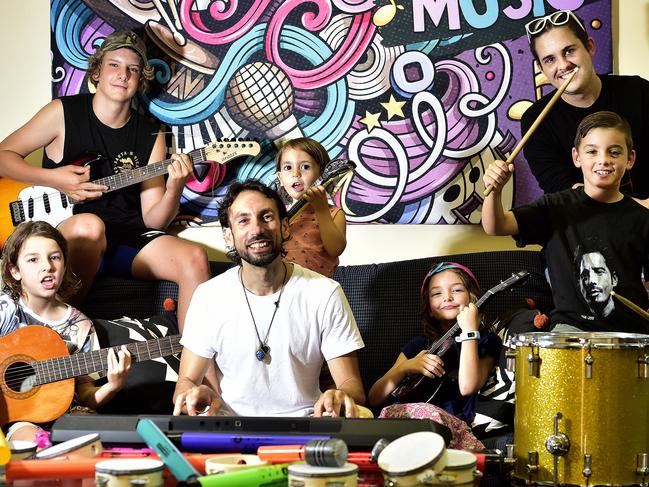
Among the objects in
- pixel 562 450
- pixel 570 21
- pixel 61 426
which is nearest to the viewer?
pixel 61 426

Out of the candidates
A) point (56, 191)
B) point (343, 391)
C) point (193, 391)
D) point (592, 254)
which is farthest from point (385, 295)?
point (56, 191)

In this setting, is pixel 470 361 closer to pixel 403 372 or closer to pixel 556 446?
pixel 403 372

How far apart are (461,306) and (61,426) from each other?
1295 millimetres

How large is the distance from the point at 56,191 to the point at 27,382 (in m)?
0.94

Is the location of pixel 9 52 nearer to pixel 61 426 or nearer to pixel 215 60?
pixel 215 60

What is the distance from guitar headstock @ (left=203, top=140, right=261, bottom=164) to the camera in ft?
11.3

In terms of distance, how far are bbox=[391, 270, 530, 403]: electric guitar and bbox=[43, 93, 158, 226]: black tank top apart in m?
1.30

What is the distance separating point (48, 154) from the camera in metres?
3.51

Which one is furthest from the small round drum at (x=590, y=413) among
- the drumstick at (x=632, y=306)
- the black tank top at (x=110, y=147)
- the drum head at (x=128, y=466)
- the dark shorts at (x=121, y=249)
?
the black tank top at (x=110, y=147)

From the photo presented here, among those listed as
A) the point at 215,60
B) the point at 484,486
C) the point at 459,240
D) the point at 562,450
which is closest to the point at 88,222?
the point at 215,60

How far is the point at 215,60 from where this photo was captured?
359cm

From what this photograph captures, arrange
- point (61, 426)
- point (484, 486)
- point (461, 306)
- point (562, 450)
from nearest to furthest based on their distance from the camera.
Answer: point (61, 426) < point (562, 450) < point (484, 486) < point (461, 306)

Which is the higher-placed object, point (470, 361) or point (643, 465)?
point (470, 361)

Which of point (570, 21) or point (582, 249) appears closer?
point (582, 249)
